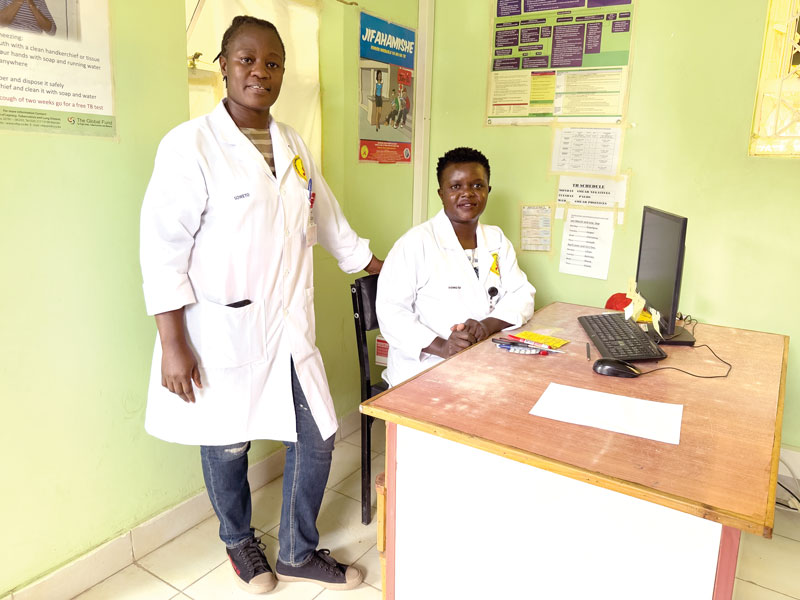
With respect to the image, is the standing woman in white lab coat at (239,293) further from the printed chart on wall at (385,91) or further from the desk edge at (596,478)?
the printed chart on wall at (385,91)

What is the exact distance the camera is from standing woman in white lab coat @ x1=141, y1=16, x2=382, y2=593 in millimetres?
1479

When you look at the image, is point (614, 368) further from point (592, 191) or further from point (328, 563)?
point (592, 191)

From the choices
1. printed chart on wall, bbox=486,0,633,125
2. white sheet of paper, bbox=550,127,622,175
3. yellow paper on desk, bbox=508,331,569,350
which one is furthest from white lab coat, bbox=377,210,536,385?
printed chart on wall, bbox=486,0,633,125

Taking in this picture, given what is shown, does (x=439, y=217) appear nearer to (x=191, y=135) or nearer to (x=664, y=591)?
(x=191, y=135)

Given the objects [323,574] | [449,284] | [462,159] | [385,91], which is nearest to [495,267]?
[449,284]

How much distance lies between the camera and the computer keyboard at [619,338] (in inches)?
64.2

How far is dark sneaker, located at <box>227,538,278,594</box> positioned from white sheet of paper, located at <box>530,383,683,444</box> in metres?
1.10

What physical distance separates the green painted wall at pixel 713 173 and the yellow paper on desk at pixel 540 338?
3.18ft

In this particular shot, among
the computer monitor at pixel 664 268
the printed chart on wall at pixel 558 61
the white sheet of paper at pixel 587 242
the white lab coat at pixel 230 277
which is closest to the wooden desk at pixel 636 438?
the computer monitor at pixel 664 268

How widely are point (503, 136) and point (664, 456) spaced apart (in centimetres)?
207

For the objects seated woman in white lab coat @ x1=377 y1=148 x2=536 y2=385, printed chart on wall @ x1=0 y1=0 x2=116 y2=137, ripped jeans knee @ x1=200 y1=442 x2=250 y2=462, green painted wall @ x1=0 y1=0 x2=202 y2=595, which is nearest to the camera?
printed chart on wall @ x1=0 y1=0 x2=116 y2=137

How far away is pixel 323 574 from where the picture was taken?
6.03 feet

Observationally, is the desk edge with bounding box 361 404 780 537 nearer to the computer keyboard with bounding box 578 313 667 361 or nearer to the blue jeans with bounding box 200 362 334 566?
the computer keyboard with bounding box 578 313 667 361

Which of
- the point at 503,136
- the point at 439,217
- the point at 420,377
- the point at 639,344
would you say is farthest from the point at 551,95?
the point at 420,377
